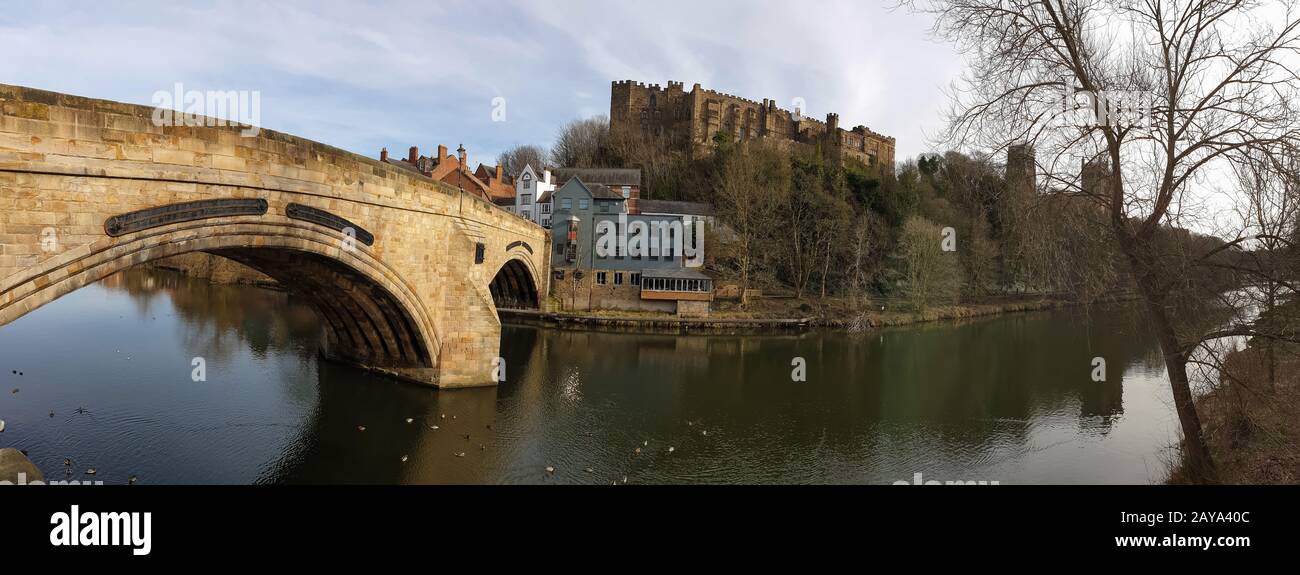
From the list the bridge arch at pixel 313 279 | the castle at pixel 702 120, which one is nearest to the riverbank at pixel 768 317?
the bridge arch at pixel 313 279

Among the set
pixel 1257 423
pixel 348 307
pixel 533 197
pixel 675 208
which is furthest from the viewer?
pixel 533 197

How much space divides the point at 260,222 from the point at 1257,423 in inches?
543

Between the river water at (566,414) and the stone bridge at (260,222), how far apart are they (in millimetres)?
1544

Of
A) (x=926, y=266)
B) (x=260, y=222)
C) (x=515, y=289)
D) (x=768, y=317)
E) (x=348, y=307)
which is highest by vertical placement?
(x=926, y=266)

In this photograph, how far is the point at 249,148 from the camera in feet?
29.6

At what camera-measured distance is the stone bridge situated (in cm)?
680

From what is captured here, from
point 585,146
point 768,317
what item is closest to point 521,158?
point 585,146

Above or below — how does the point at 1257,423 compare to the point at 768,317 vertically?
below

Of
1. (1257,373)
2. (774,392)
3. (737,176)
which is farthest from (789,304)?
(1257,373)

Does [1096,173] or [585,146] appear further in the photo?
[585,146]

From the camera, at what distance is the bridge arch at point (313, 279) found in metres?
7.07

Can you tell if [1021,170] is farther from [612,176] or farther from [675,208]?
[612,176]

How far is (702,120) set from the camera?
170 feet
